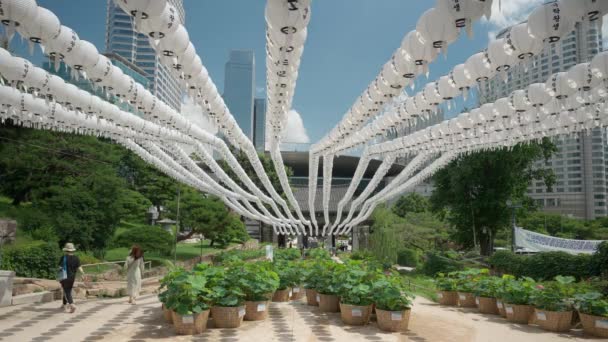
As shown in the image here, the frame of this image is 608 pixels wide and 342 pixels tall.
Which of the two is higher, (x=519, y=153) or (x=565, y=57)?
(x=565, y=57)

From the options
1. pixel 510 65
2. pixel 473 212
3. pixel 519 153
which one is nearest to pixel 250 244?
pixel 473 212

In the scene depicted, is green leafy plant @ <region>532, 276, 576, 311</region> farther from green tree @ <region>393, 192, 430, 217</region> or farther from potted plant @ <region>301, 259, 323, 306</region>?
green tree @ <region>393, 192, 430, 217</region>

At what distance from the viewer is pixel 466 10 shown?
126 inches

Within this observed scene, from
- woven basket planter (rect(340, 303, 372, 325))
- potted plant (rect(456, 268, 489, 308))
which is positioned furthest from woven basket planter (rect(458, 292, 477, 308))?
woven basket planter (rect(340, 303, 372, 325))

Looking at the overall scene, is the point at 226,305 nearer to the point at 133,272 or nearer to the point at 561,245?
the point at 133,272

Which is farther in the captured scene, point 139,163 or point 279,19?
point 139,163

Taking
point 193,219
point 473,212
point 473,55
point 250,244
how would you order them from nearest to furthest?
point 473,55 → point 193,219 → point 473,212 → point 250,244

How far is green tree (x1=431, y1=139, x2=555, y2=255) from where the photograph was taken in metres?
18.4

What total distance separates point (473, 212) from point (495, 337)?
1448 cm

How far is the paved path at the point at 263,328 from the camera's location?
16.7ft

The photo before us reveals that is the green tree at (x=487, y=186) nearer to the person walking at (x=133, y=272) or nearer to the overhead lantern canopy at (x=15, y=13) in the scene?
the person walking at (x=133, y=272)

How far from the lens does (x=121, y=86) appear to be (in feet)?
17.7

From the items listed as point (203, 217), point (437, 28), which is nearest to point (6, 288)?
point (437, 28)

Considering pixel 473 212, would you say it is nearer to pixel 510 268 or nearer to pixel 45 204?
pixel 510 268
